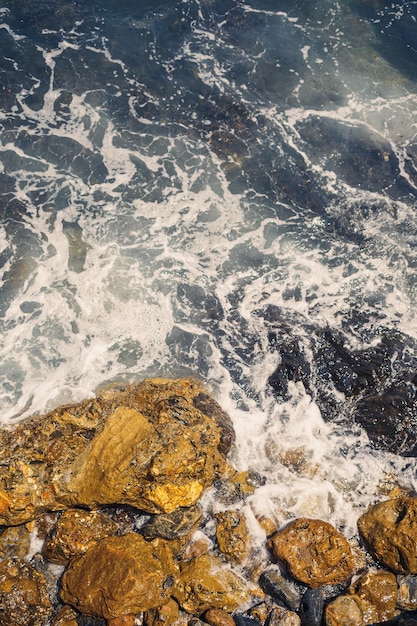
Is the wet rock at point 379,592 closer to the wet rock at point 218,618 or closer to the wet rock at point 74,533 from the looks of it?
the wet rock at point 218,618

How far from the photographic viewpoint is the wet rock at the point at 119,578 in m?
7.96

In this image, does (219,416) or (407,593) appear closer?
(407,593)

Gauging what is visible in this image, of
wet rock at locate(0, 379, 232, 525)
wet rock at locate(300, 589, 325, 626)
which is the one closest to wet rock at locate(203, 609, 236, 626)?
wet rock at locate(300, 589, 325, 626)

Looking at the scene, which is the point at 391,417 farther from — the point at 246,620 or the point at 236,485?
the point at 246,620

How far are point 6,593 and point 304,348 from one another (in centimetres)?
789

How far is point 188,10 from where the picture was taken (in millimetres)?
18656

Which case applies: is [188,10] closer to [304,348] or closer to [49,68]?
[49,68]

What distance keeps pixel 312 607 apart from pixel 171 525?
114 inches

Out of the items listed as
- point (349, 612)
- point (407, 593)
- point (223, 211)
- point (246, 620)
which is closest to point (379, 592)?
point (407, 593)

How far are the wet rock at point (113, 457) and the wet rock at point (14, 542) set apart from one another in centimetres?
29

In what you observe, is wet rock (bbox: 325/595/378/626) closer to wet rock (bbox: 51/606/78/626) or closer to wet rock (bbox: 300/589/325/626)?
wet rock (bbox: 300/589/325/626)

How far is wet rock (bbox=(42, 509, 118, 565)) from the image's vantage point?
8.59 meters

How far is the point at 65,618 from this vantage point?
8.20 m

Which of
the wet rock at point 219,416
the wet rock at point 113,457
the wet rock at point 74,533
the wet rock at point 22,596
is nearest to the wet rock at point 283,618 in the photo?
the wet rock at point 113,457
